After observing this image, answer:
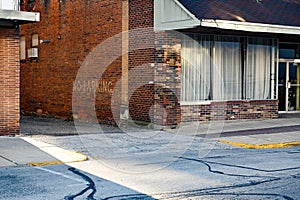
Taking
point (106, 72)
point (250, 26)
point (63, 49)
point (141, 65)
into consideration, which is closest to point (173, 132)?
point (141, 65)

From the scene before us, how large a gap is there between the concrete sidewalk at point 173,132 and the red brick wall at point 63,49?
5.77 ft

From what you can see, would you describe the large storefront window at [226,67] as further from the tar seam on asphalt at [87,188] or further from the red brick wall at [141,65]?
the tar seam on asphalt at [87,188]

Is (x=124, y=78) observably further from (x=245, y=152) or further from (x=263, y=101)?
(x=245, y=152)

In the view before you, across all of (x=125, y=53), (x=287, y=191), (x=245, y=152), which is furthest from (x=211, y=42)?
(x=287, y=191)

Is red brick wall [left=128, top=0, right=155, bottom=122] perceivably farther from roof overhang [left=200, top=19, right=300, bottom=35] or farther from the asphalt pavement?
roof overhang [left=200, top=19, right=300, bottom=35]

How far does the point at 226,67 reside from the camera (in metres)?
18.6

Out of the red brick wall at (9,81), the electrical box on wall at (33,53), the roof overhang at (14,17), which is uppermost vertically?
the roof overhang at (14,17)

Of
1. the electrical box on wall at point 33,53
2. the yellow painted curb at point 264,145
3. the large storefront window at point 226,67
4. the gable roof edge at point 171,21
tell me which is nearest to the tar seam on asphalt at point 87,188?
the yellow painted curb at point 264,145

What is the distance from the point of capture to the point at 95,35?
66.0 feet

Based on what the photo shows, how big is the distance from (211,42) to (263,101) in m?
3.07

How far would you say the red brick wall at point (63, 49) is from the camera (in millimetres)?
19484

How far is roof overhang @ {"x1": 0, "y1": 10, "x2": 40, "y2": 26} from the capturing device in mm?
13922

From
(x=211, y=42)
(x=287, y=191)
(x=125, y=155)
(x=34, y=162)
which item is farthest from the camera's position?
(x=211, y=42)

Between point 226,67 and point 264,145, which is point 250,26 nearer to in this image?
point 226,67
